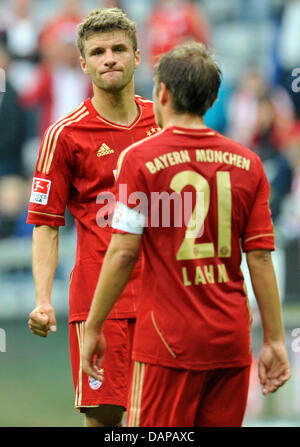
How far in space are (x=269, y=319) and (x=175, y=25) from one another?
750 centimetres

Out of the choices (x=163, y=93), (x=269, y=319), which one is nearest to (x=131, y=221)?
(x=163, y=93)

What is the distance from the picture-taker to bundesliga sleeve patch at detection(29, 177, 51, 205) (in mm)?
4309

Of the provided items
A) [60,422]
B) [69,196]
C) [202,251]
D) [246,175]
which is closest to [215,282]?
[202,251]

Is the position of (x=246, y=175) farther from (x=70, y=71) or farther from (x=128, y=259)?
(x=70, y=71)

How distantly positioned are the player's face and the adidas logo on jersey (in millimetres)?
267

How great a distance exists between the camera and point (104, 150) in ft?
14.2

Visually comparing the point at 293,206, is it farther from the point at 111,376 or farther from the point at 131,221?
the point at 131,221

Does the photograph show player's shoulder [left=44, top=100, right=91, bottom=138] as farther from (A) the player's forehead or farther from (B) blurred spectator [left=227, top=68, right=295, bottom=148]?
(B) blurred spectator [left=227, top=68, right=295, bottom=148]

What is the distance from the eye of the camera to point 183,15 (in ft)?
34.4

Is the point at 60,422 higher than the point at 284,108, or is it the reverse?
the point at 284,108

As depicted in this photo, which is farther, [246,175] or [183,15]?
[183,15]

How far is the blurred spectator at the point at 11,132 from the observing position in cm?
1019

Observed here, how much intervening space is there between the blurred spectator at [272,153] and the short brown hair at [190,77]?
618 cm
